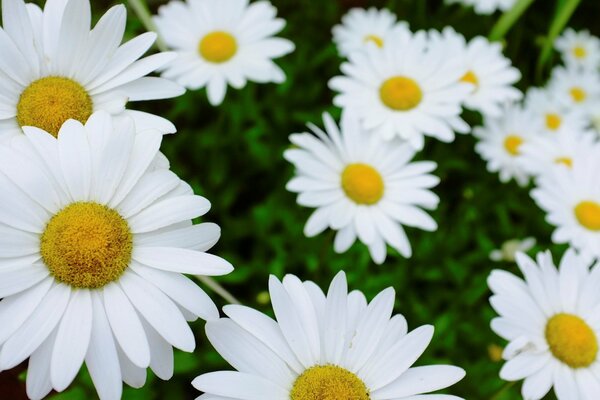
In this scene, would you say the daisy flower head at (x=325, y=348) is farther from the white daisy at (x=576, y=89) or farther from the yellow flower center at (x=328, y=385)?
the white daisy at (x=576, y=89)

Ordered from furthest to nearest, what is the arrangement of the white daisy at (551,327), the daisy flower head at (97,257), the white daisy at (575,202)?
the white daisy at (575,202) → the white daisy at (551,327) → the daisy flower head at (97,257)

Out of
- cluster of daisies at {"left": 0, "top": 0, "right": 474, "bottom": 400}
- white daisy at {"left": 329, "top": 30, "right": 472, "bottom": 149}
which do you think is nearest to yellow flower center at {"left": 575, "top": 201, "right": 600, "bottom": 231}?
white daisy at {"left": 329, "top": 30, "right": 472, "bottom": 149}

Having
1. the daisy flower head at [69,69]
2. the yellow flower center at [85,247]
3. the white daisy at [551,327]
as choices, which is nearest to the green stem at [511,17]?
the white daisy at [551,327]

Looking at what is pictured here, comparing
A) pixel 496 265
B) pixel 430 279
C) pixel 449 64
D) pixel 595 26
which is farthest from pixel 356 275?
pixel 595 26

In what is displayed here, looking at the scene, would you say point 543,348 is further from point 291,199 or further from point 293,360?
point 291,199

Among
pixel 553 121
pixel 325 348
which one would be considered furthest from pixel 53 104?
pixel 553 121

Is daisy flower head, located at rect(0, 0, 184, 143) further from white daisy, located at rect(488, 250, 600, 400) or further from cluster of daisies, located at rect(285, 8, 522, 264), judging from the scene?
white daisy, located at rect(488, 250, 600, 400)
